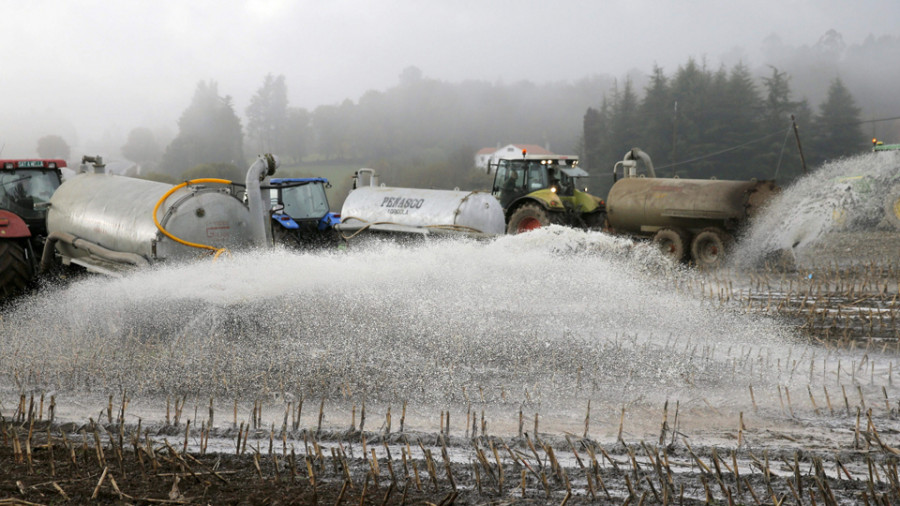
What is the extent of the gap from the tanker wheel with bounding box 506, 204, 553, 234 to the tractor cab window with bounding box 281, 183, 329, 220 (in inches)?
149

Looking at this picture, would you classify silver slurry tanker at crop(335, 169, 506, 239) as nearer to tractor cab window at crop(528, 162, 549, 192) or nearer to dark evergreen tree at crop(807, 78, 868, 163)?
tractor cab window at crop(528, 162, 549, 192)

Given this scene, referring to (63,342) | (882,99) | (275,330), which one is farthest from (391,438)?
(882,99)

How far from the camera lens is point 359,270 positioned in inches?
386

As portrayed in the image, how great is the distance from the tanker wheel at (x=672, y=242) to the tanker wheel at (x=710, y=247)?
0.20 metres

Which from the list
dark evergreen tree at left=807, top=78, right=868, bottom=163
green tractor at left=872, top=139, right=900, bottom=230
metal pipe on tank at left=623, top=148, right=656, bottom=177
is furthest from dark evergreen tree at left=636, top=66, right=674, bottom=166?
green tractor at left=872, top=139, right=900, bottom=230

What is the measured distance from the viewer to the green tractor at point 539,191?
16.9m

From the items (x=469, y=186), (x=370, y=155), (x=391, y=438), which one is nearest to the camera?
(x=391, y=438)

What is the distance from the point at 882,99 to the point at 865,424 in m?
58.5

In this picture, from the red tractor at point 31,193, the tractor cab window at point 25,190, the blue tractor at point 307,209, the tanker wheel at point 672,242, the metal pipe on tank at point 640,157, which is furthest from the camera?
the metal pipe on tank at point 640,157

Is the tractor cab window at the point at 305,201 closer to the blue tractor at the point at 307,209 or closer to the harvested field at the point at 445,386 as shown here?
the blue tractor at the point at 307,209

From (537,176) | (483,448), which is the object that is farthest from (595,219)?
(483,448)

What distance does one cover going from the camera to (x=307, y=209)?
14.9m

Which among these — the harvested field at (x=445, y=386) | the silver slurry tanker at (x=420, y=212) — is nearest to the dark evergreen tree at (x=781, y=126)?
the silver slurry tanker at (x=420, y=212)

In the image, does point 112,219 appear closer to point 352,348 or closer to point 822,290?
point 352,348
